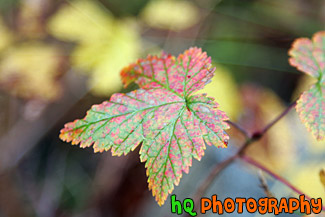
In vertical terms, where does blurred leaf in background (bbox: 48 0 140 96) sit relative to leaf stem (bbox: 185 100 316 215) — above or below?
above

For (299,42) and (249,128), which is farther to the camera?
(249,128)

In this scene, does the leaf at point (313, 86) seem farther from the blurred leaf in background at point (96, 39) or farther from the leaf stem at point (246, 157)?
the blurred leaf in background at point (96, 39)

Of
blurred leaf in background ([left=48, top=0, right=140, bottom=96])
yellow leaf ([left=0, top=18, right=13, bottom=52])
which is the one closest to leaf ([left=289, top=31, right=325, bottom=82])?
blurred leaf in background ([left=48, top=0, right=140, bottom=96])

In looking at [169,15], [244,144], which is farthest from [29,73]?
[244,144]

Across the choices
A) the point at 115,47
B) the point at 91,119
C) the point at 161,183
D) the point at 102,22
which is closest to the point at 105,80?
the point at 115,47

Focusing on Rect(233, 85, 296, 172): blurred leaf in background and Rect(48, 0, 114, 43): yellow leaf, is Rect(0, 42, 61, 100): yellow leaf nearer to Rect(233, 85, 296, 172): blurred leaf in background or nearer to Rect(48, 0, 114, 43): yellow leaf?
Rect(48, 0, 114, 43): yellow leaf

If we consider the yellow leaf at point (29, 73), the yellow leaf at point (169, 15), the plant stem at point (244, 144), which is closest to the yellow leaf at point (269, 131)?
the plant stem at point (244, 144)

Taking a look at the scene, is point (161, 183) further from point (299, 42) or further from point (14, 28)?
point (14, 28)

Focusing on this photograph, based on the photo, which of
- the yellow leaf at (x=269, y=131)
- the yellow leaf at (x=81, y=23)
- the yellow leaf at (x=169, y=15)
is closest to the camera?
the yellow leaf at (x=269, y=131)
